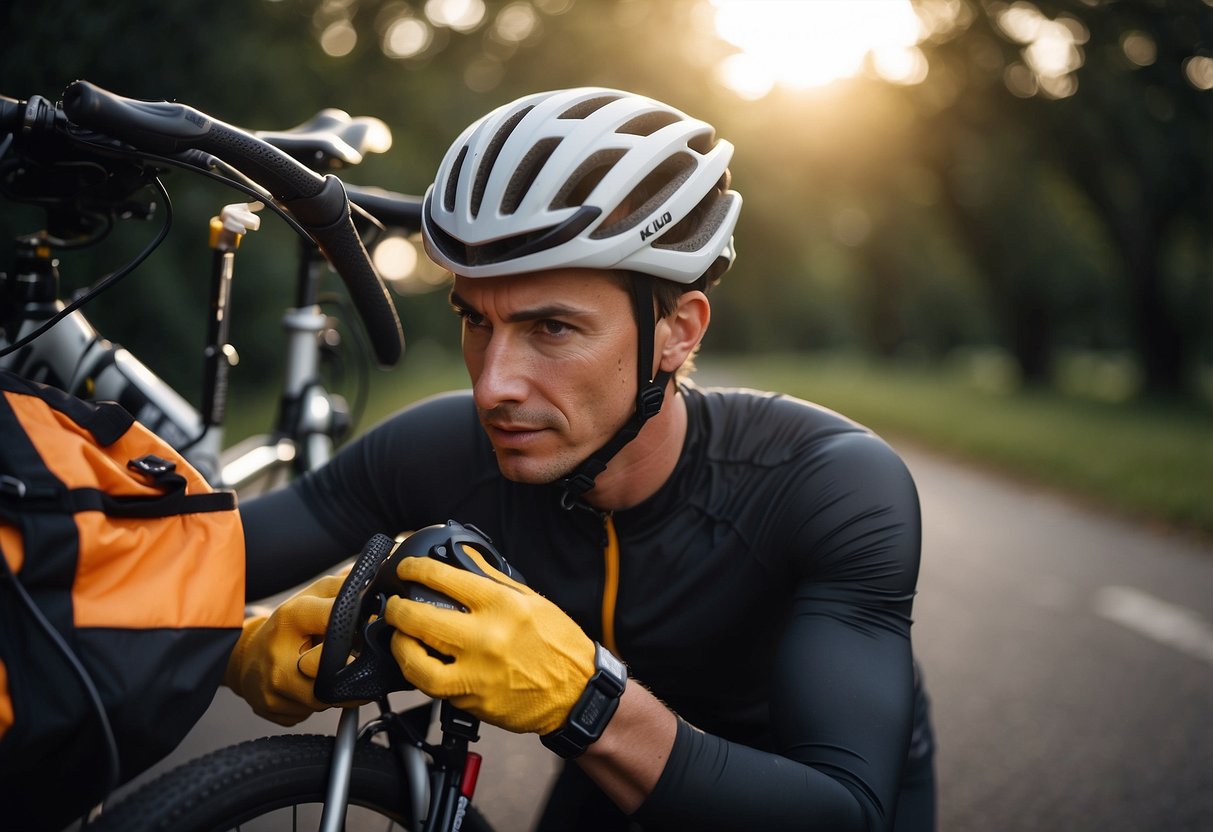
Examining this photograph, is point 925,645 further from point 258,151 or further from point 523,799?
point 258,151

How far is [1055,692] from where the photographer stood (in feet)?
14.1

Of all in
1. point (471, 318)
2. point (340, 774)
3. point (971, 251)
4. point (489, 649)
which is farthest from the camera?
point (971, 251)

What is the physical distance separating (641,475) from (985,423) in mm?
12201

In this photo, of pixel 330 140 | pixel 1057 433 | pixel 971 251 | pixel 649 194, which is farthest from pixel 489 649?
pixel 971 251

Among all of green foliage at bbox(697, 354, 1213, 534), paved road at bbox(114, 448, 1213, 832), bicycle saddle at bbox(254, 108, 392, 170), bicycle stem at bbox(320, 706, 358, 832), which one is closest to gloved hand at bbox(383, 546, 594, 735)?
Result: bicycle stem at bbox(320, 706, 358, 832)

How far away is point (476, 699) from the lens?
139cm

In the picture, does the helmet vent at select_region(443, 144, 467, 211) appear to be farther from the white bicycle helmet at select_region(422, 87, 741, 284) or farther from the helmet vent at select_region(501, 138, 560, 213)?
the helmet vent at select_region(501, 138, 560, 213)

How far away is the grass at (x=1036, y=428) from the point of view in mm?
8703

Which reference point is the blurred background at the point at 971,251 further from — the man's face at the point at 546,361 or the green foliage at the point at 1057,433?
the man's face at the point at 546,361

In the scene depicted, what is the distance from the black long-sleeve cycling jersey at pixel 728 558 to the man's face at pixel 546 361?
0.28 meters

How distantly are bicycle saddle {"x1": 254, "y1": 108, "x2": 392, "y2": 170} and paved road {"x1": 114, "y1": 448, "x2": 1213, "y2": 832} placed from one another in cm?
204

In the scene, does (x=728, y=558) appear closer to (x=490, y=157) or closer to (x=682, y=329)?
(x=682, y=329)

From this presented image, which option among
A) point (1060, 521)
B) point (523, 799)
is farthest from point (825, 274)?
point (523, 799)

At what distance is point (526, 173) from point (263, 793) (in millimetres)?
1186
